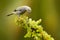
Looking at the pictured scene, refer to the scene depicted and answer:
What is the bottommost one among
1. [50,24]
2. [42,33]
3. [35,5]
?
[42,33]

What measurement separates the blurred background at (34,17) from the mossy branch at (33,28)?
5cm

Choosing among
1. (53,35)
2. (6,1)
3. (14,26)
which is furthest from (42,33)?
(6,1)

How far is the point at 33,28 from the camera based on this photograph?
3.76 ft

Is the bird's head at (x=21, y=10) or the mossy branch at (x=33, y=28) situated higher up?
the bird's head at (x=21, y=10)

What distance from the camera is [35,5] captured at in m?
1.26

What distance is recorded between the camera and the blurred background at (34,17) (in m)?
1.22

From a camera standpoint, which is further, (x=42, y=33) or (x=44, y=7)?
(x=44, y=7)

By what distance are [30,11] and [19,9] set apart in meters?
0.09

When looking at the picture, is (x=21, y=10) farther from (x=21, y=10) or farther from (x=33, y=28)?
(x=33, y=28)

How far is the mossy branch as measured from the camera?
45.2 inches

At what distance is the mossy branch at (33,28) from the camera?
1148 mm

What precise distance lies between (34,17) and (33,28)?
0.11 metres

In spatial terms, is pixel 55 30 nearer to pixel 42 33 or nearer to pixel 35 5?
pixel 42 33

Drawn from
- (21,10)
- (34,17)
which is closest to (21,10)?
(21,10)
